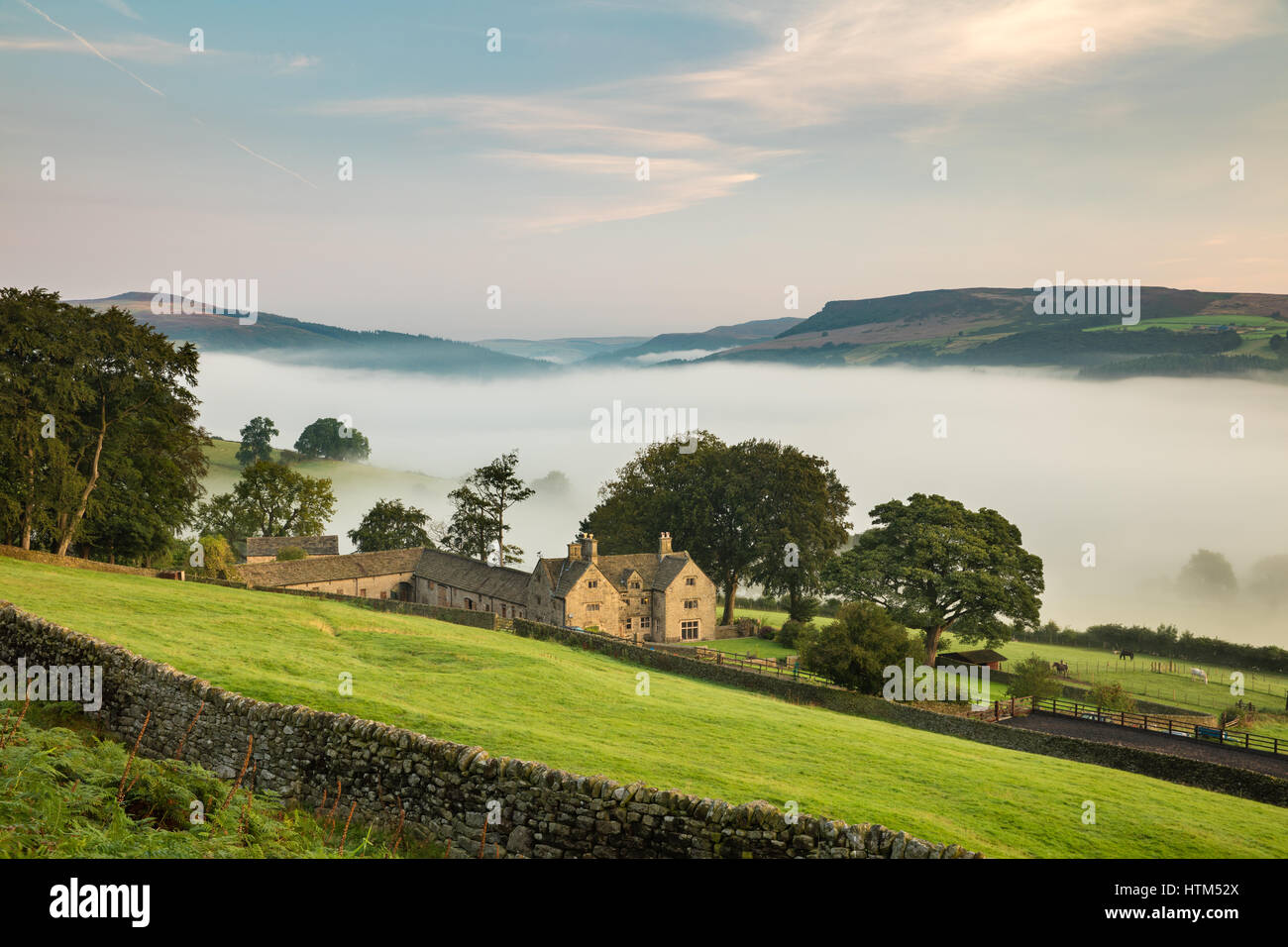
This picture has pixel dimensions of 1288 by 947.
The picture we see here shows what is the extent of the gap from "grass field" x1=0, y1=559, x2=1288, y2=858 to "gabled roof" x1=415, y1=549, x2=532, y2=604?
31.8 meters

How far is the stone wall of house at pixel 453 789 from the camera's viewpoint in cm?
1086

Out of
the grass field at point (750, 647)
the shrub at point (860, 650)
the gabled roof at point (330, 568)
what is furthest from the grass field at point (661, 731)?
the gabled roof at point (330, 568)

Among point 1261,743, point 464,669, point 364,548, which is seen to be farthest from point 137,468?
point 1261,743

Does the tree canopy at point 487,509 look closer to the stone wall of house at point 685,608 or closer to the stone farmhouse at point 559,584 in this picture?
the stone farmhouse at point 559,584

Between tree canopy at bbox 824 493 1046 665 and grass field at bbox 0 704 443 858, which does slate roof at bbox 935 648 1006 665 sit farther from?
grass field at bbox 0 704 443 858

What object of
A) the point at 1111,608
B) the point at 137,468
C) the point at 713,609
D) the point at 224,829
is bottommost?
the point at 1111,608

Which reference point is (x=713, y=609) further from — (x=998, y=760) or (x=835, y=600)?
(x=998, y=760)

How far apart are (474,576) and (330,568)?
36.9 ft

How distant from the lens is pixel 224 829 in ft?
33.4

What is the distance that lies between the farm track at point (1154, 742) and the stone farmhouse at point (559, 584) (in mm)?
29629

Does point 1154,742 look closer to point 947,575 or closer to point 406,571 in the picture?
point 947,575

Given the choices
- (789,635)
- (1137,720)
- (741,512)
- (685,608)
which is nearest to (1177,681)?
(1137,720)

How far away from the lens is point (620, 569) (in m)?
69.6
